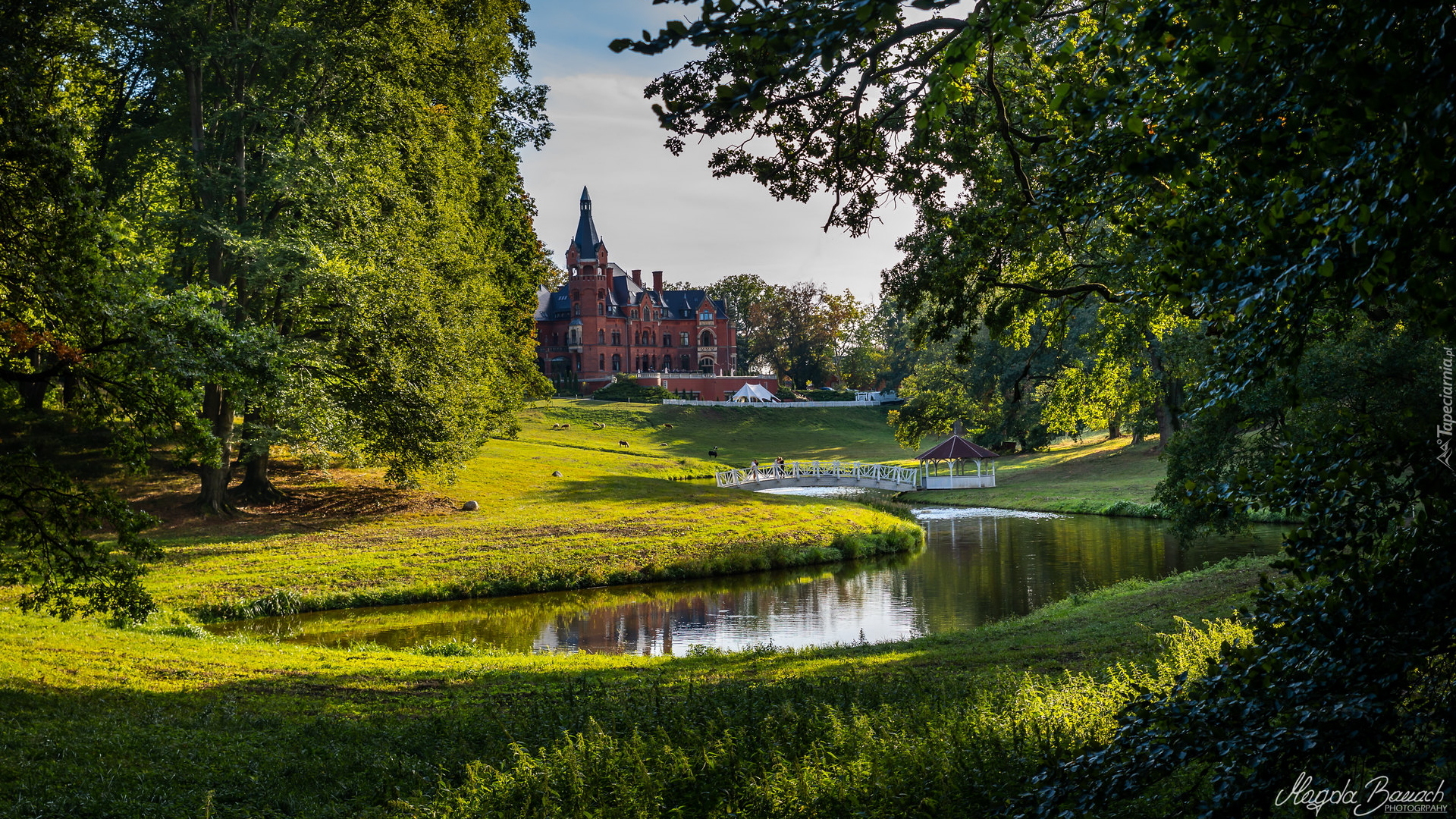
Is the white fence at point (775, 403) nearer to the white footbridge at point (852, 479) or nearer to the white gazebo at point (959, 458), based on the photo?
the white footbridge at point (852, 479)

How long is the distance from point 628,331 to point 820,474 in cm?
5081

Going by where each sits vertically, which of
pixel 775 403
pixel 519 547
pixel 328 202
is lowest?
pixel 519 547

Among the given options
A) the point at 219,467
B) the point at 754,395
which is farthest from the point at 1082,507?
the point at 754,395

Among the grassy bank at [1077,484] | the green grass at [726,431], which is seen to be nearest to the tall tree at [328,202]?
the grassy bank at [1077,484]

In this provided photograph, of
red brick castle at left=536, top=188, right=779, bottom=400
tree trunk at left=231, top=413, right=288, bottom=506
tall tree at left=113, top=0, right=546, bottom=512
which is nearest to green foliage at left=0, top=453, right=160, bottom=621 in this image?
tall tree at left=113, top=0, right=546, bottom=512

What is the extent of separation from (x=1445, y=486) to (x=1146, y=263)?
14.4 ft

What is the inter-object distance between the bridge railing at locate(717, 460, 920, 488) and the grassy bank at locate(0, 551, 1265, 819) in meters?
33.4

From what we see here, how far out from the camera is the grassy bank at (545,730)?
18.7 feet

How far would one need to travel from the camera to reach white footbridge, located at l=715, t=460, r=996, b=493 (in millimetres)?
45875

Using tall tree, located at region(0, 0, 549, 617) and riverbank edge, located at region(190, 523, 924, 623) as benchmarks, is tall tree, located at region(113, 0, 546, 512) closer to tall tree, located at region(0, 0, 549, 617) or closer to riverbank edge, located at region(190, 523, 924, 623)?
tall tree, located at region(0, 0, 549, 617)

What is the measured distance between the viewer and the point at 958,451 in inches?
1793

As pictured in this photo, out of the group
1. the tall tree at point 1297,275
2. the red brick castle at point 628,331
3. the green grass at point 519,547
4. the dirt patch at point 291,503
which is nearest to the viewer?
the tall tree at point 1297,275

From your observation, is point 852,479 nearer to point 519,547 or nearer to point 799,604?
point 519,547

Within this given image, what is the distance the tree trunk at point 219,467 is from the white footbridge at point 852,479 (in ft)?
75.0
